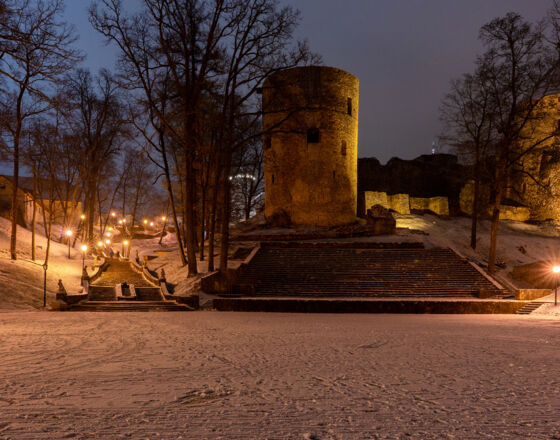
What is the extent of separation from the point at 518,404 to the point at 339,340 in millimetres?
4243

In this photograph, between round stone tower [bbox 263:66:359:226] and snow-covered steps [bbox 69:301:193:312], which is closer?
snow-covered steps [bbox 69:301:193:312]

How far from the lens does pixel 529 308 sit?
49.6 ft

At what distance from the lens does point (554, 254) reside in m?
28.4

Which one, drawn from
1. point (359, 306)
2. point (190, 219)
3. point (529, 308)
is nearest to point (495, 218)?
point (529, 308)

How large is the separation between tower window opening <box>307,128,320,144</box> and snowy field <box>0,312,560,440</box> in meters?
22.9

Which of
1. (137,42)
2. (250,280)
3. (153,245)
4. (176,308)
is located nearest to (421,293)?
(250,280)

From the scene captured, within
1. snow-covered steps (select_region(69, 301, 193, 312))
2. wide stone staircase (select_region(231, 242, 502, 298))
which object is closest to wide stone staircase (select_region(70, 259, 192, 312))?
snow-covered steps (select_region(69, 301, 193, 312))

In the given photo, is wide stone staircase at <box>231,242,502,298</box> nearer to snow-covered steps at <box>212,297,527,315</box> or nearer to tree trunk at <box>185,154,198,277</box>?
tree trunk at <box>185,154,198,277</box>

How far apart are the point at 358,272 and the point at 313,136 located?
1439cm

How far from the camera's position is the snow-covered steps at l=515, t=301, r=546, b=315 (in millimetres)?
14930

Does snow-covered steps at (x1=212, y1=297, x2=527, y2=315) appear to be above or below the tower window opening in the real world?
below

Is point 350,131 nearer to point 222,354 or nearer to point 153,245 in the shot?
point 153,245

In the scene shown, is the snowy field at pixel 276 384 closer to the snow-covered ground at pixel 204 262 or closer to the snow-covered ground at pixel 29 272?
the snow-covered ground at pixel 29 272

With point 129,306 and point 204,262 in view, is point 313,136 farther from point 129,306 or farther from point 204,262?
point 129,306
